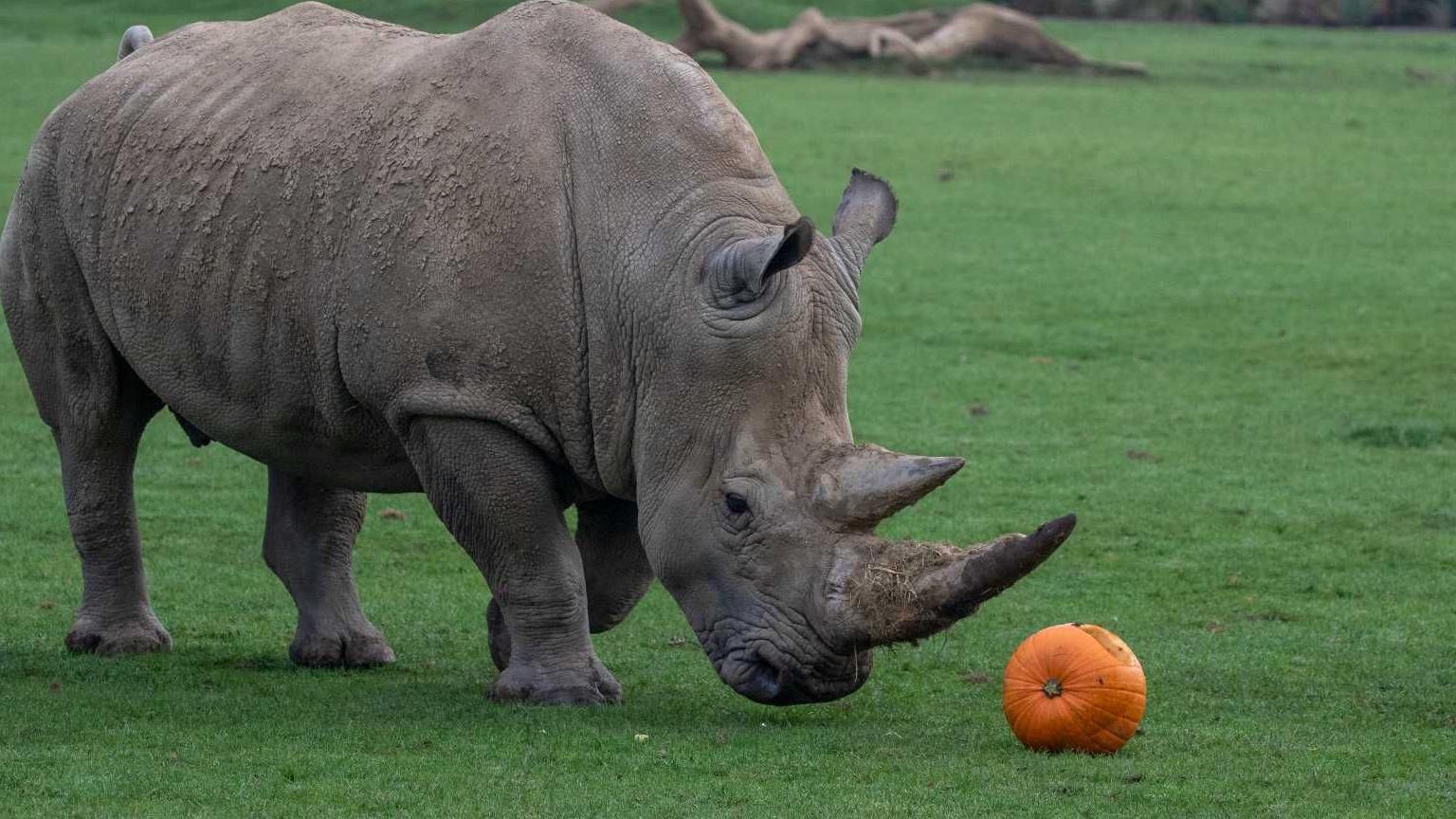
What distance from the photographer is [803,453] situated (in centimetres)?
623

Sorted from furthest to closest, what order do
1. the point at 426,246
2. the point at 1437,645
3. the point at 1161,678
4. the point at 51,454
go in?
the point at 51,454
the point at 1437,645
the point at 1161,678
the point at 426,246

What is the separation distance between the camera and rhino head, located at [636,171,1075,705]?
5.92 m

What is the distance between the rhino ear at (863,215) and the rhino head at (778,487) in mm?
115

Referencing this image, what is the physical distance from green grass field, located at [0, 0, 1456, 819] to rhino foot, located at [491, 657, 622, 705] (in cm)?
12

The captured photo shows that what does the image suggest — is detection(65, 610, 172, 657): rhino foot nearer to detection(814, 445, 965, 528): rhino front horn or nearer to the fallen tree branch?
detection(814, 445, 965, 528): rhino front horn

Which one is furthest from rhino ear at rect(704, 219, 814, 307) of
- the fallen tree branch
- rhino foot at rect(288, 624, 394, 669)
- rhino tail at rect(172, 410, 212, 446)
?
the fallen tree branch

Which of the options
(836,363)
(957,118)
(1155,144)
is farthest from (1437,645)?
(957,118)

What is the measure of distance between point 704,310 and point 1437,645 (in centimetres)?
297

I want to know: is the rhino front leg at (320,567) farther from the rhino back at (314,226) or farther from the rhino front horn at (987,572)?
the rhino front horn at (987,572)

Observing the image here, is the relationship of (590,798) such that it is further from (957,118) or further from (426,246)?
(957,118)

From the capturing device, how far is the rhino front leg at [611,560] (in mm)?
7379

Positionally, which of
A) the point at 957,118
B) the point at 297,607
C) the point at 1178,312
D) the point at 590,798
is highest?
the point at 590,798

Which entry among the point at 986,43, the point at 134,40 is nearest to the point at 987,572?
the point at 134,40

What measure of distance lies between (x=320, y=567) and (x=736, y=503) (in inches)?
84.4
